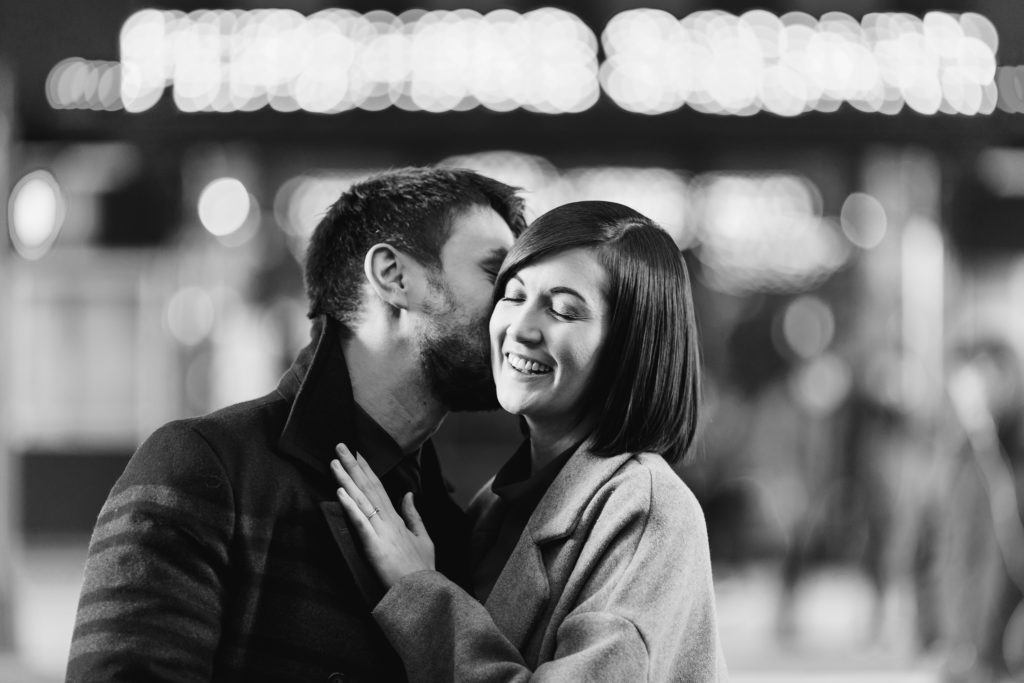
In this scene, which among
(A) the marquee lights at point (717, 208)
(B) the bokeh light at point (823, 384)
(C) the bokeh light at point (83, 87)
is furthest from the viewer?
(A) the marquee lights at point (717, 208)

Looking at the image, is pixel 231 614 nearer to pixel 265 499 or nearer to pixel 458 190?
pixel 265 499

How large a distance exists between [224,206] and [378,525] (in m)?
8.32

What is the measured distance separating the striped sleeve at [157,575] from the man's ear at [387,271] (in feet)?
1.58

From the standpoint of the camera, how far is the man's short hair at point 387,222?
222 centimetres

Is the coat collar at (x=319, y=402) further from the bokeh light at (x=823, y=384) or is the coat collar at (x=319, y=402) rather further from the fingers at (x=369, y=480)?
the bokeh light at (x=823, y=384)

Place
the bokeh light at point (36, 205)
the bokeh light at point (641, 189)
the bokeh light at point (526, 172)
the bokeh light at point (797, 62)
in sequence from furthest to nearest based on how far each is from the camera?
the bokeh light at point (641, 189) → the bokeh light at point (36, 205) → the bokeh light at point (526, 172) → the bokeh light at point (797, 62)

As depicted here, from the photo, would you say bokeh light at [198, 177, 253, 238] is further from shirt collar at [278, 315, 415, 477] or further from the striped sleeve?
the striped sleeve

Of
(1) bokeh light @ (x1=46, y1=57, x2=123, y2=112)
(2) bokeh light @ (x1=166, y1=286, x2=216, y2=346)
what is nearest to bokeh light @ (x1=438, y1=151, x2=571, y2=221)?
(1) bokeh light @ (x1=46, y1=57, x2=123, y2=112)

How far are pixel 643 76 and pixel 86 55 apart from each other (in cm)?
320

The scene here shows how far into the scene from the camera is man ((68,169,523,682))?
1779mm

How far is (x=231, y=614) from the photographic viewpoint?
1.86 m

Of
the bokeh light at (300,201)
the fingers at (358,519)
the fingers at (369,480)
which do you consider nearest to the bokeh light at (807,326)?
the bokeh light at (300,201)

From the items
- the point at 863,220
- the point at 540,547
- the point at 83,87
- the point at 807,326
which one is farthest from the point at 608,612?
the point at 863,220

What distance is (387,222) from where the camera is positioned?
2.23 meters
